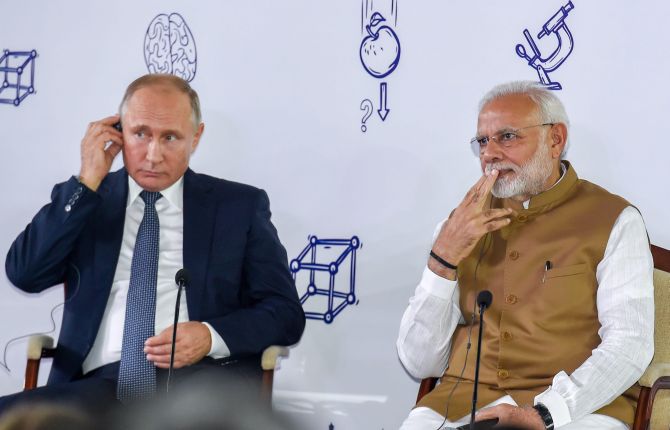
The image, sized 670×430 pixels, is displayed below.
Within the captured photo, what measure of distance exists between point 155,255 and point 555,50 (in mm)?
1591

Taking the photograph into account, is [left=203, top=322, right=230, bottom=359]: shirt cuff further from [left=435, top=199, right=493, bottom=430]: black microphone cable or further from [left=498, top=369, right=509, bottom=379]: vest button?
[left=498, top=369, right=509, bottom=379]: vest button

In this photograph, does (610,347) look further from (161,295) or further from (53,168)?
(53,168)

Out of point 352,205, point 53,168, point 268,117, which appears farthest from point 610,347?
point 53,168

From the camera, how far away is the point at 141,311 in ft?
10.4

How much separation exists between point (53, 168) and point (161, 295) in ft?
4.62

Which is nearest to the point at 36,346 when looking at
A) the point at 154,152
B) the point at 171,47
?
the point at 154,152

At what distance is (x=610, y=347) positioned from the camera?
2.64 metres

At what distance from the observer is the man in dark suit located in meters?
3.13

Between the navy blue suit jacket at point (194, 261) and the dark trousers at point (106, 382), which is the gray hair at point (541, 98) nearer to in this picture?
the navy blue suit jacket at point (194, 261)

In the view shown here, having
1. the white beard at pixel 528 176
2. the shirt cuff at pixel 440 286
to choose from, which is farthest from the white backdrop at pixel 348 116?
the shirt cuff at pixel 440 286

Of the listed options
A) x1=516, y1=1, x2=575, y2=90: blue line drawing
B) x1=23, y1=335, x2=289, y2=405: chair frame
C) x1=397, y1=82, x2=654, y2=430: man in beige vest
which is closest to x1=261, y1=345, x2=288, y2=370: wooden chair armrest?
x1=23, y1=335, x2=289, y2=405: chair frame

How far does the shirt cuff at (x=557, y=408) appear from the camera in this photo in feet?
8.39

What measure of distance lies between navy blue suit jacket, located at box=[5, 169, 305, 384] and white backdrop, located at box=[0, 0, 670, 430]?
353mm

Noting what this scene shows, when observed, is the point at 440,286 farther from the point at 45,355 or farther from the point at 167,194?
the point at 45,355
